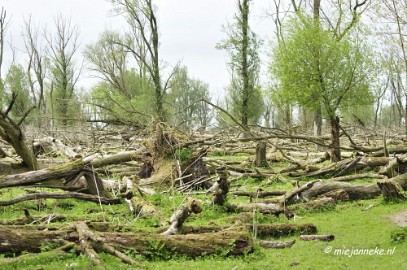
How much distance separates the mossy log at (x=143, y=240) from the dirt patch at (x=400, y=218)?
3.54 m

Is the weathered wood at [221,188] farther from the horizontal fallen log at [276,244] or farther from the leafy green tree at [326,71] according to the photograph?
the leafy green tree at [326,71]

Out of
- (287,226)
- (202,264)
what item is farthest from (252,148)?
(202,264)

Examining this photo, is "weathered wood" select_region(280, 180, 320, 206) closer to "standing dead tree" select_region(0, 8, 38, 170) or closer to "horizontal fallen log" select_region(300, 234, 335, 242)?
"horizontal fallen log" select_region(300, 234, 335, 242)

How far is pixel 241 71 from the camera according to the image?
34531 millimetres

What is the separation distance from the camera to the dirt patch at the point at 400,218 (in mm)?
8506

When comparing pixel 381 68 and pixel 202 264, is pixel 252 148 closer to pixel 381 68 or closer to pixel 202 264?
pixel 381 68

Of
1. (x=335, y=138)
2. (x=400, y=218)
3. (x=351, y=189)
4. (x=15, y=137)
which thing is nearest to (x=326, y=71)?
(x=335, y=138)

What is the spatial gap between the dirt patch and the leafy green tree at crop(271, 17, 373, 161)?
7.26 metres

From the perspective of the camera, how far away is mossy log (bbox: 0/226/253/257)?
228 inches

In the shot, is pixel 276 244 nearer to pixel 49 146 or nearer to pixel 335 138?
pixel 335 138

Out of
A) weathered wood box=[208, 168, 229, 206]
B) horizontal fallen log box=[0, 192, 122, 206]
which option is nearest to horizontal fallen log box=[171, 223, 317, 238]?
weathered wood box=[208, 168, 229, 206]

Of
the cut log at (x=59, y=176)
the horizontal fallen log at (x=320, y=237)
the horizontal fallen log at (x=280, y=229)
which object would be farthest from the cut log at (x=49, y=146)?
the horizontal fallen log at (x=320, y=237)

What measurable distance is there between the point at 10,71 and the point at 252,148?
4376 centimetres

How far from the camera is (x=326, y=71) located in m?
16.5
